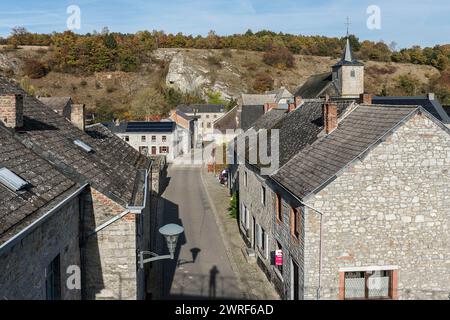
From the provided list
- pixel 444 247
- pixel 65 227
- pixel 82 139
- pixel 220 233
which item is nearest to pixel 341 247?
pixel 444 247

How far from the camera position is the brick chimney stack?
15.4m

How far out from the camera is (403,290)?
505 inches

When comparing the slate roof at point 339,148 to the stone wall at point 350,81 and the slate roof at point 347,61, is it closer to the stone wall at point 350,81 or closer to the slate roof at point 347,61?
the stone wall at point 350,81

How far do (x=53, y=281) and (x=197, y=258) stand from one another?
35.6 ft

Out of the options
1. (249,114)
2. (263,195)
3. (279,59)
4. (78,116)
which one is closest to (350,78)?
(249,114)

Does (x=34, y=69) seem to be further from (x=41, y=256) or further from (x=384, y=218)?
(x=41, y=256)

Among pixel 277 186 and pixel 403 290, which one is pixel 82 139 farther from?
pixel 403 290

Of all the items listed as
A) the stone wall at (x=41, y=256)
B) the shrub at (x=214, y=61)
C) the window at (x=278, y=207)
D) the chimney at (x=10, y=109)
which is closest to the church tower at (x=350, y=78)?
the window at (x=278, y=207)

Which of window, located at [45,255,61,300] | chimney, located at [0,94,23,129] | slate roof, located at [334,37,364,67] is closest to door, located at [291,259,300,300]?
window, located at [45,255,61,300]

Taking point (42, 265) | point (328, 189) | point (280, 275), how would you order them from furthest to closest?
1. point (280, 275)
2. point (328, 189)
3. point (42, 265)

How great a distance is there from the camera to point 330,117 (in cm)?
1555

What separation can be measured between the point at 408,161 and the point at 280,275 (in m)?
6.10

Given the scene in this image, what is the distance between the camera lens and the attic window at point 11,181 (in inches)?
317
